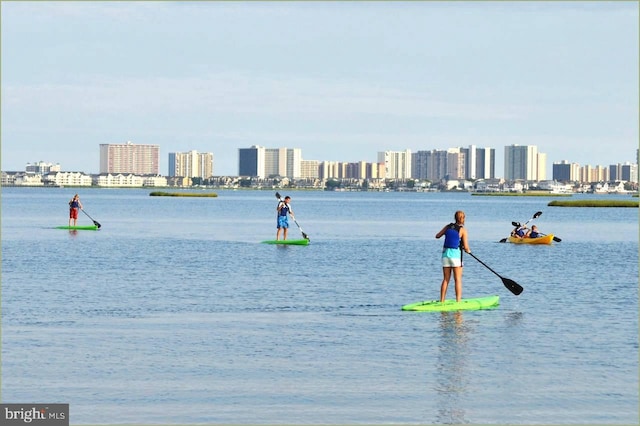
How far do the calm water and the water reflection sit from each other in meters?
0.04

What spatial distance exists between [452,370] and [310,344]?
340 centimetres

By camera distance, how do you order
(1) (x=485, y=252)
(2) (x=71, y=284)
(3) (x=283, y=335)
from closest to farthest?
(3) (x=283, y=335) → (2) (x=71, y=284) → (1) (x=485, y=252)

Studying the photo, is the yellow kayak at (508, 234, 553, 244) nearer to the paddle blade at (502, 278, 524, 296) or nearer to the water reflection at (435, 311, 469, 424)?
the paddle blade at (502, 278, 524, 296)

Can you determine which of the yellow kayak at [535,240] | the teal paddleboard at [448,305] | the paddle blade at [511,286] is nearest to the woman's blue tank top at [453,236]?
the teal paddleboard at [448,305]

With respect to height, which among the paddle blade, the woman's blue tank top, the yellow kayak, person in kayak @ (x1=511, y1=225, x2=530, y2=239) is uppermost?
the woman's blue tank top

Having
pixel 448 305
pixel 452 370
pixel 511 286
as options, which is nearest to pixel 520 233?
pixel 511 286

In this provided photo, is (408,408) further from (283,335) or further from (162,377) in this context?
(283,335)

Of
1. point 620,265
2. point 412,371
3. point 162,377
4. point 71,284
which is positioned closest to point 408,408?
point 412,371

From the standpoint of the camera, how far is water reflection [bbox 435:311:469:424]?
15.2 m

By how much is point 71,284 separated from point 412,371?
51.8ft

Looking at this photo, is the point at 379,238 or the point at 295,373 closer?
the point at 295,373

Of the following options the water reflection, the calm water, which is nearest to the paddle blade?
the calm water

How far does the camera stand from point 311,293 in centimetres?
2984

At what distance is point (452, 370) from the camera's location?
1803 cm
